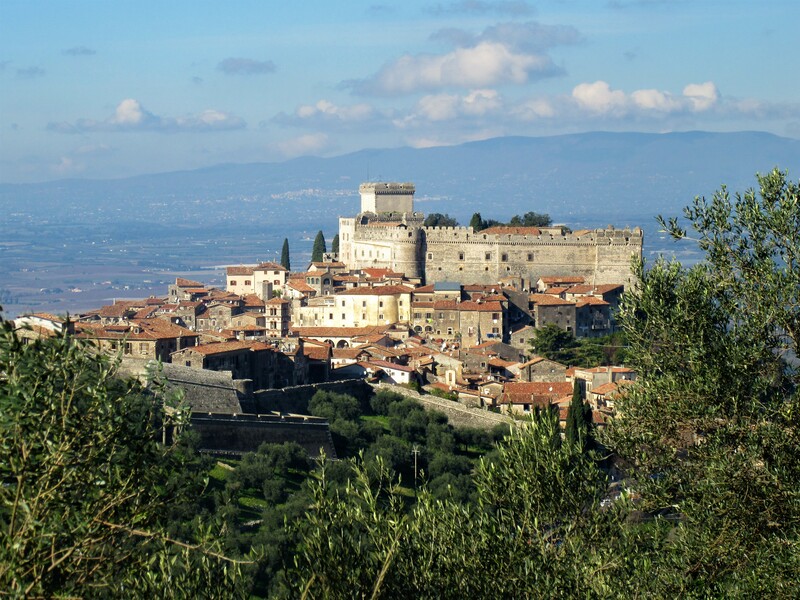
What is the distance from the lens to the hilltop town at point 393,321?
37438 mm

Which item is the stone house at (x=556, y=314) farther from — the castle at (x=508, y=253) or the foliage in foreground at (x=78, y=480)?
the foliage in foreground at (x=78, y=480)

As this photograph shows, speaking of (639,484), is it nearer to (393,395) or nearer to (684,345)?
(684,345)

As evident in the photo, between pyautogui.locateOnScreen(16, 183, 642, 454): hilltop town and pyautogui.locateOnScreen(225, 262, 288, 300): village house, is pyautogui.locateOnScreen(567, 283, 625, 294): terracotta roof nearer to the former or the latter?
pyautogui.locateOnScreen(16, 183, 642, 454): hilltop town

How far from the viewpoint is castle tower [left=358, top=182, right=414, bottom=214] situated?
243ft

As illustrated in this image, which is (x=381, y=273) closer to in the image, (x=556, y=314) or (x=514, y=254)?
(x=514, y=254)

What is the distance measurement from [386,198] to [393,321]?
72.7 feet

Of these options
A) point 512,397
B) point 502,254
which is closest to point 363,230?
point 502,254

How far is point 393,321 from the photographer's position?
53.2 metres

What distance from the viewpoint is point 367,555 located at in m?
11.6

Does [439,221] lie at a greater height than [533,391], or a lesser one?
greater

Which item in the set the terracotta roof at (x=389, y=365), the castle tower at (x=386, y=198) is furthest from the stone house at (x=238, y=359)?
the castle tower at (x=386, y=198)

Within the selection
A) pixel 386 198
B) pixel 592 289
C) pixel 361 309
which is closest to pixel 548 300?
pixel 592 289

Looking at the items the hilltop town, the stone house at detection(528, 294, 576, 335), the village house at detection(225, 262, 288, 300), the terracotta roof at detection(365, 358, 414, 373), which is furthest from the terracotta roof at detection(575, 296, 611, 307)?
the village house at detection(225, 262, 288, 300)

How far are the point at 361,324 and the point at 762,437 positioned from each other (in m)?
41.3
